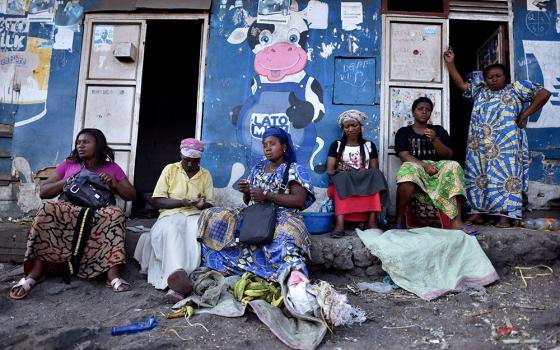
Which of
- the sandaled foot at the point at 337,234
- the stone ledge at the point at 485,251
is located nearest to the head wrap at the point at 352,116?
the sandaled foot at the point at 337,234

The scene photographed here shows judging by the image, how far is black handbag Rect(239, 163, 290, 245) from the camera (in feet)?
10.7

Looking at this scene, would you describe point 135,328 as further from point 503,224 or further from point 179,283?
point 503,224

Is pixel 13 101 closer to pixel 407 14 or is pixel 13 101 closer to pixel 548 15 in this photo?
pixel 407 14

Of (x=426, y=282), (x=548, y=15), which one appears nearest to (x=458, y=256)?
(x=426, y=282)

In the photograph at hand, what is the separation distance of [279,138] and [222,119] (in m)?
1.39

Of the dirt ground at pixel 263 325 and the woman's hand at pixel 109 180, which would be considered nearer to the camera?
the dirt ground at pixel 263 325

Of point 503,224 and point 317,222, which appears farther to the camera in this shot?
point 503,224

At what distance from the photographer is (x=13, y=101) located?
5.00 metres

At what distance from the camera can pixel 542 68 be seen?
15.9 ft

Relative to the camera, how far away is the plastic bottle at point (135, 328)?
2670mm

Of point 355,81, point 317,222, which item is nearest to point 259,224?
point 317,222

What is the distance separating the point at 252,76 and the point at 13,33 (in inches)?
112

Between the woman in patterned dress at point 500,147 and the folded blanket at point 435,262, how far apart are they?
94 cm

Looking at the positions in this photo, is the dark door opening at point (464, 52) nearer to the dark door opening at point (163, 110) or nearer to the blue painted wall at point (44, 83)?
the dark door opening at point (163, 110)
